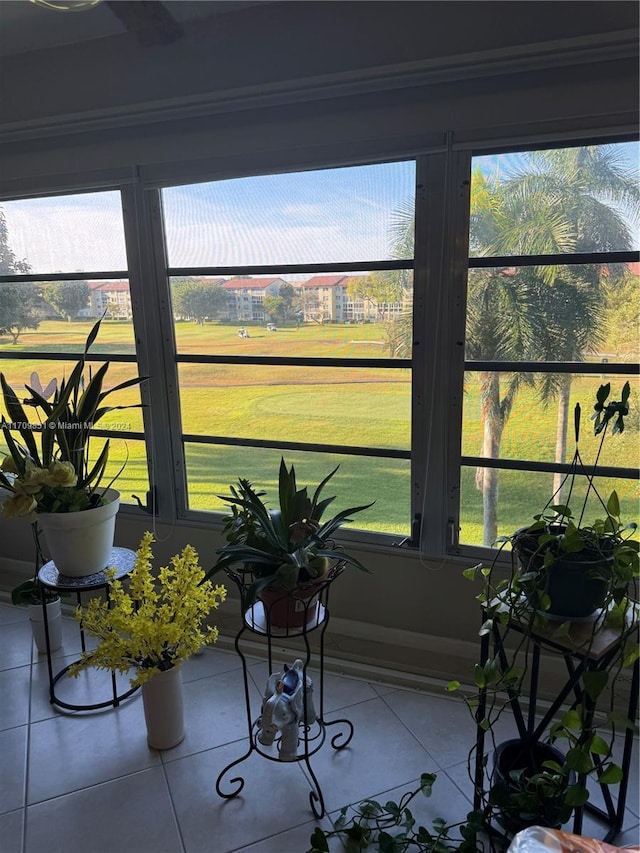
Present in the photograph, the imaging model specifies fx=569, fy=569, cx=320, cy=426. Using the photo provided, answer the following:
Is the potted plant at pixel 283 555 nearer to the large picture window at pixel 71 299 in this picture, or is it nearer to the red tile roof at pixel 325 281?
the red tile roof at pixel 325 281

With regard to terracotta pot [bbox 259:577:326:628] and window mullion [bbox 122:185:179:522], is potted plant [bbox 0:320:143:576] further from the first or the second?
terracotta pot [bbox 259:577:326:628]

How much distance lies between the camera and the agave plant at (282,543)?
1464 mm

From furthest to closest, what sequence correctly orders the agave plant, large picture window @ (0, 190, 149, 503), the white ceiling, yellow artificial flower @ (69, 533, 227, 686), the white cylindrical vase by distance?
large picture window @ (0, 190, 149, 503), the white ceiling, the white cylindrical vase, yellow artificial flower @ (69, 533, 227, 686), the agave plant

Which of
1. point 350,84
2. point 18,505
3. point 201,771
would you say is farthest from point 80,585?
point 350,84

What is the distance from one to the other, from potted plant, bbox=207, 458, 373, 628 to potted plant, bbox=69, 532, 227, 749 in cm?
19

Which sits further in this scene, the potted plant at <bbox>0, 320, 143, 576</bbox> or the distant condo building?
the distant condo building

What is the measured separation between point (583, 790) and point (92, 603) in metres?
1.36

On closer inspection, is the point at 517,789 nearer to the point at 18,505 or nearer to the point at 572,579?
the point at 572,579

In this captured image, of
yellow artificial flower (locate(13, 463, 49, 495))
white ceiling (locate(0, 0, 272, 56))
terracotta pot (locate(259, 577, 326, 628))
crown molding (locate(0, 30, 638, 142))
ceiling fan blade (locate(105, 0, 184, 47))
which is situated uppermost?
white ceiling (locate(0, 0, 272, 56))

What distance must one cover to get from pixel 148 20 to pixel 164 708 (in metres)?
2.28

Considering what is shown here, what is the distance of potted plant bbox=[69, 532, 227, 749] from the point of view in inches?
63.7

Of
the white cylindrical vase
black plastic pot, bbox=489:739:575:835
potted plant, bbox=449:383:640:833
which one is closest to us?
potted plant, bbox=449:383:640:833

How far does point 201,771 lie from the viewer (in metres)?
1.69

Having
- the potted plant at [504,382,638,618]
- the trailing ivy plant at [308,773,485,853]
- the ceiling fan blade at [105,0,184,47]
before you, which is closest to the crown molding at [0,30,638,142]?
the ceiling fan blade at [105,0,184,47]
